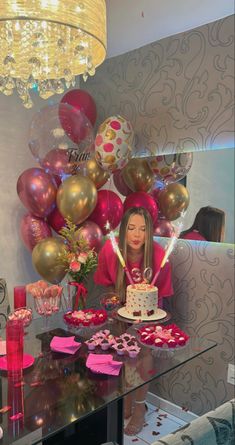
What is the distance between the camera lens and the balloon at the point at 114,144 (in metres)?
2.32

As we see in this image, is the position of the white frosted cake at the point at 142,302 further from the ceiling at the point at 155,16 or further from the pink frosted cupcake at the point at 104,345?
the ceiling at the point at 155,16

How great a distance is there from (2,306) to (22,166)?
1198mm

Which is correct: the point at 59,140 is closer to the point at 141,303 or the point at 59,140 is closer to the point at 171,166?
the point at 171,166

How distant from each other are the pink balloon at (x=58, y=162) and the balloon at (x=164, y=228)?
70cm

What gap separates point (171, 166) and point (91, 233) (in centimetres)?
69

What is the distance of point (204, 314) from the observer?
2375 mm

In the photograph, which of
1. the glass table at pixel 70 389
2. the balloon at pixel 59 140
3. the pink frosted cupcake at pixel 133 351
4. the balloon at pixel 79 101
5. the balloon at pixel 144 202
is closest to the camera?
the glass table at pixel 70 389

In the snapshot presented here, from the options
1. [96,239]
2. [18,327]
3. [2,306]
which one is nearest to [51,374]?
[18,327]

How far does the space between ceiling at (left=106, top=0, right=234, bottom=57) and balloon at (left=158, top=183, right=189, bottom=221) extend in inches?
39.3

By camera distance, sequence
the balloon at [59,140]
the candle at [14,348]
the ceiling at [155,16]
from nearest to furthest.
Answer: the candle at [14,348] < the ceiling at [155,16] < the balloon at [59,140]

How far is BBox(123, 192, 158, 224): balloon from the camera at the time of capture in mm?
2420

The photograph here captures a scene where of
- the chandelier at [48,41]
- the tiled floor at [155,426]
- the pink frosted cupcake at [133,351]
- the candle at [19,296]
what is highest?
the chandelier at [48,41]

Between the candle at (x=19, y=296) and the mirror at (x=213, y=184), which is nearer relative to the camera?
the candle at (x=19, y=296)

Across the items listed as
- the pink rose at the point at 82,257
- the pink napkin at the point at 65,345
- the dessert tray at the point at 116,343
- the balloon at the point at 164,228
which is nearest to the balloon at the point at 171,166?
the balloon at the point at 164,228
